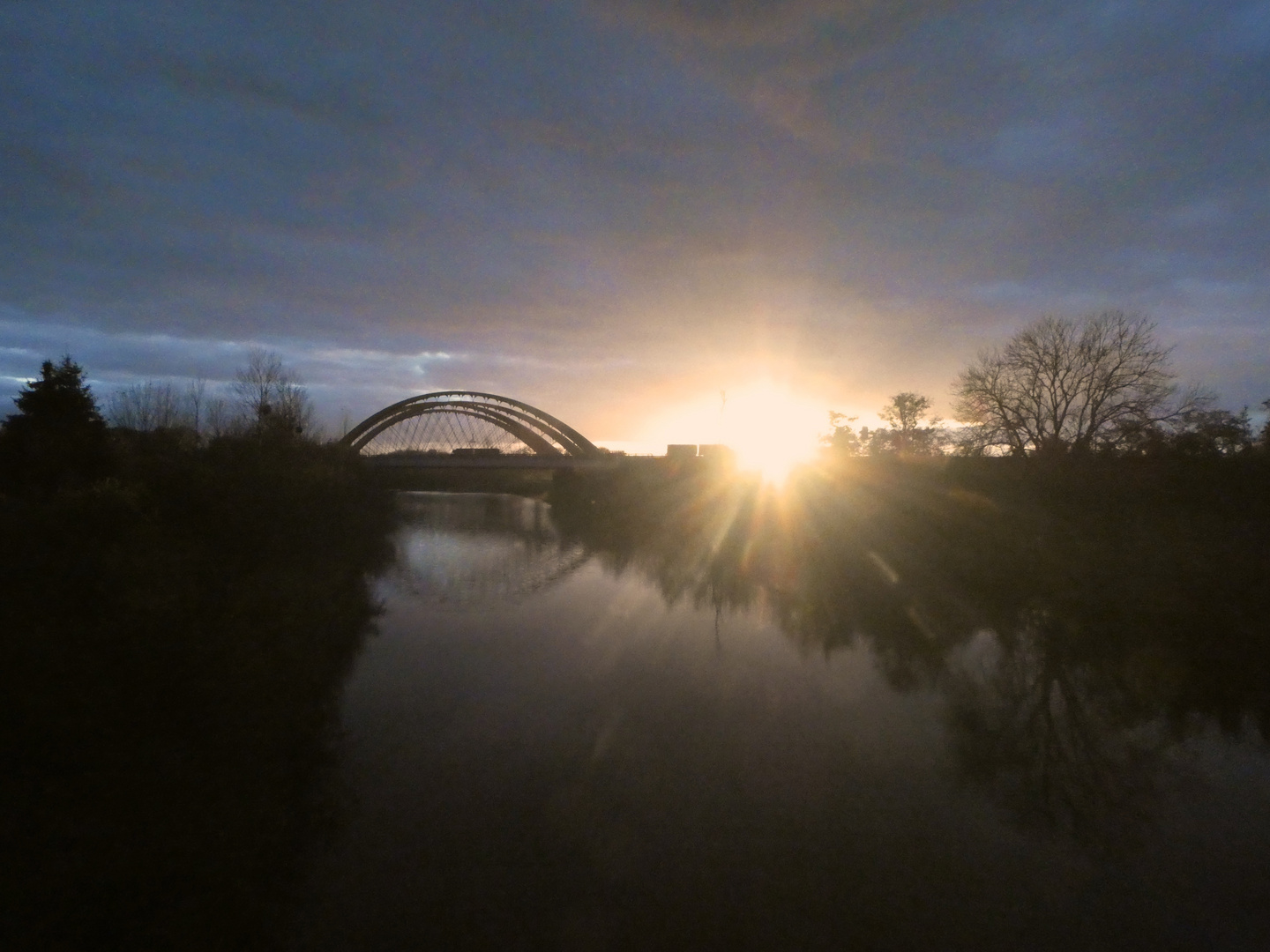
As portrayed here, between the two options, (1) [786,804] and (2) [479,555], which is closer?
(1) [786,804]

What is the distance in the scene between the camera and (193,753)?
24.7 feet

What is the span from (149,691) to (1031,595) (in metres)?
16.4

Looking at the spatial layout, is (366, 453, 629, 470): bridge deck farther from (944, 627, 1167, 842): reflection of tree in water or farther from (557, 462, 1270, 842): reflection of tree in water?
(944, 627, 1167, 842): reflection of tree in water

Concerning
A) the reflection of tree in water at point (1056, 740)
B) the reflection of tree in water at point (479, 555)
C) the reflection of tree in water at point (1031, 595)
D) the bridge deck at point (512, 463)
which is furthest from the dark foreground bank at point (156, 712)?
the bridge deck at point (512, 463)

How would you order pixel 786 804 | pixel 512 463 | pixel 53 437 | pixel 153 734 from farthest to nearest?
pixel 512 463 < pixel 53 437 < pixel 153 734 < pixel 786 804

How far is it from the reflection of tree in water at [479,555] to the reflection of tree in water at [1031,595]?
2.15m

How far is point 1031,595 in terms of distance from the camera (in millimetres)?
16906

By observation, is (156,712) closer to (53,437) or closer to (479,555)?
(53,437)

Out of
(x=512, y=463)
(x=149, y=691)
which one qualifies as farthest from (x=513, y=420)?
(x=149, y=691)

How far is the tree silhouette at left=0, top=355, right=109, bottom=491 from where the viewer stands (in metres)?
16.2

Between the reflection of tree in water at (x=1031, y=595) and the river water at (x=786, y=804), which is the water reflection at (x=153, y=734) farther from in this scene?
the reflection of tree in water at (x=1031, y=595)

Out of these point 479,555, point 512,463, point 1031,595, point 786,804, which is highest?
point 512,463

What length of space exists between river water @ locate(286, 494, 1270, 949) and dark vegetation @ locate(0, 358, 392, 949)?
2.16 ft

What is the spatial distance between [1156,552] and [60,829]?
21973 millimetres
